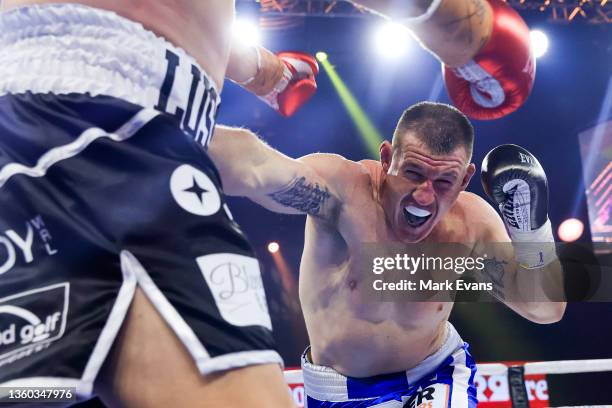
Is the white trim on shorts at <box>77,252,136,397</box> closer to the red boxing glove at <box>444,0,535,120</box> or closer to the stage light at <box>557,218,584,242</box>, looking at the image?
the red boxing glove at <box>444,0,535,120</box>

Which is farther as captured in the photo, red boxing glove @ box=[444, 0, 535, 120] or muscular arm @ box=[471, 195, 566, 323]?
muscular arm @ box=[471, 195, 566, 323]

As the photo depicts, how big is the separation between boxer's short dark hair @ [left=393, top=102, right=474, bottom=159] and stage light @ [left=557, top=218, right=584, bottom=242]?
5123mm

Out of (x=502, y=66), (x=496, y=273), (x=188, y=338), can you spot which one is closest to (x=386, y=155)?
(x=496, y=273)

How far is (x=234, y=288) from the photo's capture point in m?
0.73

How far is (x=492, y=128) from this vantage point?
22.3 feet

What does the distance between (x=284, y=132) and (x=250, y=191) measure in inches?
200

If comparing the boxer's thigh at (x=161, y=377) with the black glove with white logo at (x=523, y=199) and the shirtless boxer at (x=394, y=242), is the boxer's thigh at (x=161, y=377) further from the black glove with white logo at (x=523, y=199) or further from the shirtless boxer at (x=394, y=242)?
the black glove with white logo at (x=523, y=199)

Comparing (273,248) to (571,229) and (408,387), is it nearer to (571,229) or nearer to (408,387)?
(571,229)

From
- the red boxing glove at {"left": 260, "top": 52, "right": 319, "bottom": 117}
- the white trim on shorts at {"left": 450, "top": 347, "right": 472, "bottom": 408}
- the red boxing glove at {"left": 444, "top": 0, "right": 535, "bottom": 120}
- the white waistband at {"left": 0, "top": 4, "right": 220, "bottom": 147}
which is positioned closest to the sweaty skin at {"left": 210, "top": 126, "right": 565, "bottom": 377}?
the white trim on shorts at {"left": 450, "top": 347, "right": 472, "bottom": 408}

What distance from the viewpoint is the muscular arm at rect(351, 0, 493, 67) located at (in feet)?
3.26

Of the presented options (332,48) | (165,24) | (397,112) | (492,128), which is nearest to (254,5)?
(332,48)

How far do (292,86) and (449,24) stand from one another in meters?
1.21

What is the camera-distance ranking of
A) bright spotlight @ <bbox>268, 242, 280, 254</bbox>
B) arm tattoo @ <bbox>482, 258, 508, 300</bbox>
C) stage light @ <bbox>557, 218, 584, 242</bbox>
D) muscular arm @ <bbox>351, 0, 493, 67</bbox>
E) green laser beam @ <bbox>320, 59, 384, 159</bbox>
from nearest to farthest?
muscular arm @ <bbox>351, 0, 493, 67</bbox> → arm tattoo @ <bbox>482, 258, 508, 300</bbox> → green laser beam @ <bbox>320, 59, 384, 159</bbox> → stage light @ <bbox>557, 218, 584, 242</bbox> → bright spotlight @ <bbox>268, 242, 280, 254</bbox>

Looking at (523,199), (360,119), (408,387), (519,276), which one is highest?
(360,119)
